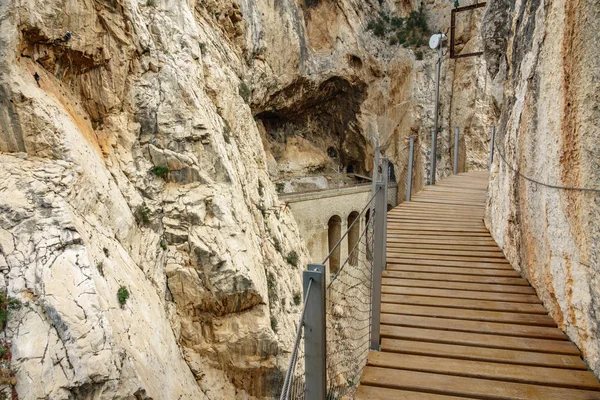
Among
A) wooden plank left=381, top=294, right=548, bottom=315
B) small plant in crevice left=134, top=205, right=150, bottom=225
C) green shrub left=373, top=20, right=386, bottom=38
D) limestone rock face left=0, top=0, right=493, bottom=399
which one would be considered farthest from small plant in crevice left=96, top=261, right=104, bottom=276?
green shrub left=373, top=20, right=386, bottom=38

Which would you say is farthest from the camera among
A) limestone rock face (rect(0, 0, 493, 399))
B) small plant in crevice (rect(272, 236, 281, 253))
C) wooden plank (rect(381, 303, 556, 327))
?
small plant in crevice (rect(272, 236, 281, 253))

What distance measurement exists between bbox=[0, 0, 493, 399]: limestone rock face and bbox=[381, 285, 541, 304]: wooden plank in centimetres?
457

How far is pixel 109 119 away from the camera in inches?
332

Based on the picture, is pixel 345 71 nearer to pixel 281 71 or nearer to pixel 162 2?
pixel 281 71

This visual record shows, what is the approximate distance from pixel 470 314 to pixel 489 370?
2.29ft

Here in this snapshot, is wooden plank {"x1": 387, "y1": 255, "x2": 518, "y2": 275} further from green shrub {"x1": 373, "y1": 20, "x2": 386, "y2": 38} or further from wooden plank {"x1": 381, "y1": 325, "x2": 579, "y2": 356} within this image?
green shrub {"x1": 373, "y1": 20, "x2": 386, "y2": 38}

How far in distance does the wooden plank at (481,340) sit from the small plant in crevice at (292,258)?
31.4 ft

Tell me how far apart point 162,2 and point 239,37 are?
259 inches

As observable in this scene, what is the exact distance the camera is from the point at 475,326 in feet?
9.50

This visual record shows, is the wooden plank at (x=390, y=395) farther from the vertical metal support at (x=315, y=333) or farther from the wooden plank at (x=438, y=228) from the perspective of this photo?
the wooden plank at (x=438, y=228)

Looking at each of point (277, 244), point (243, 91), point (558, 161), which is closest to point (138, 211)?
point (277, 244)

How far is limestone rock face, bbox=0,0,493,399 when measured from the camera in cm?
536

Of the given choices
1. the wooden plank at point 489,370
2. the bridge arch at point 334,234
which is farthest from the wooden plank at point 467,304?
the bridge arch at point 334,234

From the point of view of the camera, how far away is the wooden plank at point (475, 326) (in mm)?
2736
